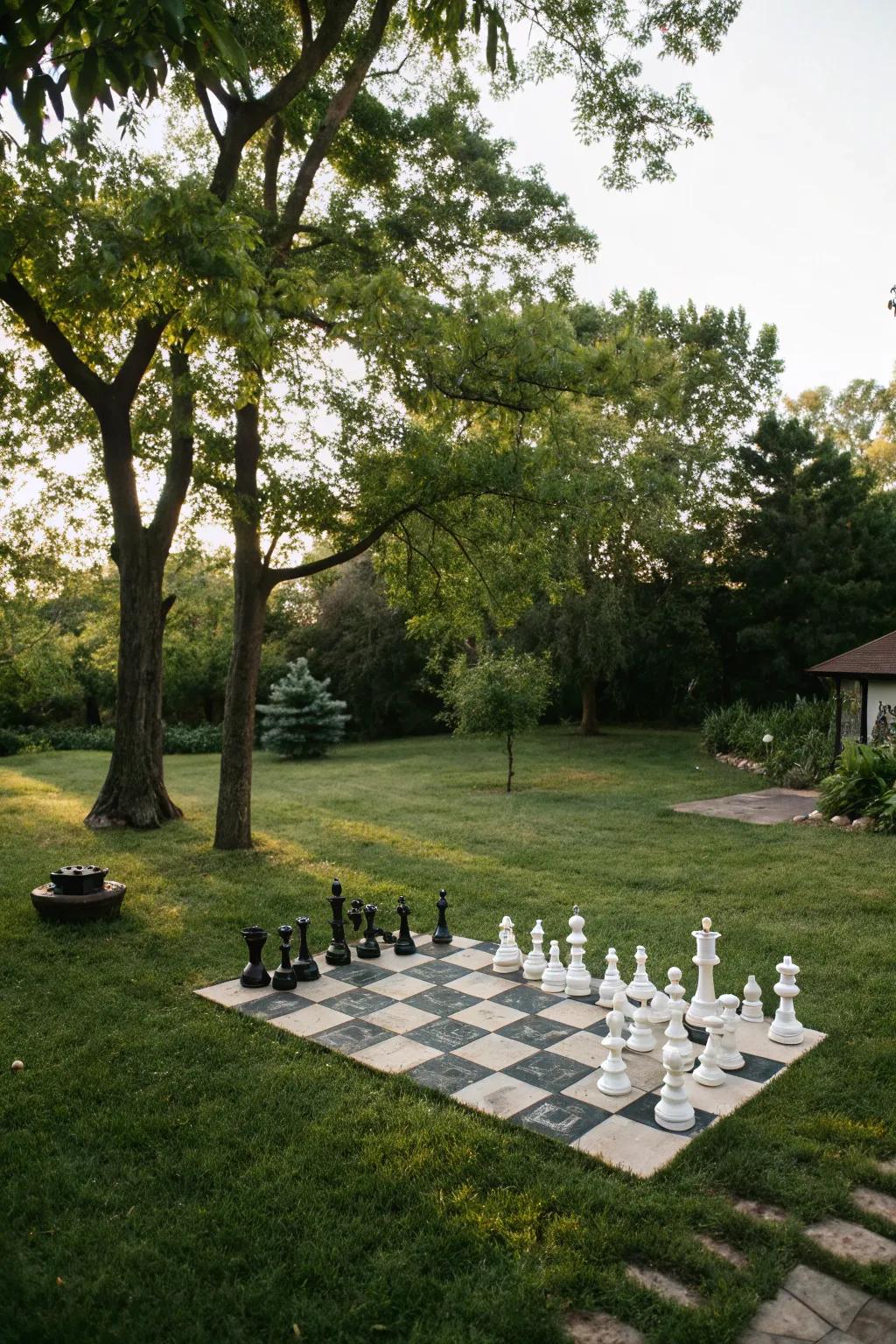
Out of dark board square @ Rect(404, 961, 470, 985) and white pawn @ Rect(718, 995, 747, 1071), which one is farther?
dark board square @ Rect(404, 961, 470, 985)

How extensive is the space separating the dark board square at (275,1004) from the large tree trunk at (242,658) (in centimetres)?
480

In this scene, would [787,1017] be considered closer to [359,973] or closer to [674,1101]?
[674,1101]

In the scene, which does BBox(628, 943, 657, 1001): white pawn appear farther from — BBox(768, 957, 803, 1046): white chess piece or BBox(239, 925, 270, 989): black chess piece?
BBox(239, 925, 270, 989): black chess piece

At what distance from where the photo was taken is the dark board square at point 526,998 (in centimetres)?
507

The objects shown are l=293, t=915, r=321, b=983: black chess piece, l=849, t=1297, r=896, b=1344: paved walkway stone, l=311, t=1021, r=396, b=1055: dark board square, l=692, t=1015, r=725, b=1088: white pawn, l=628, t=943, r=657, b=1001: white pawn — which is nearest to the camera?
l=849, t=1297, r=896, b=1344: paved walkway stone

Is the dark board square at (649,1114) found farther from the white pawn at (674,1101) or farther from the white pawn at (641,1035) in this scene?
the white pawn at (641,1035)

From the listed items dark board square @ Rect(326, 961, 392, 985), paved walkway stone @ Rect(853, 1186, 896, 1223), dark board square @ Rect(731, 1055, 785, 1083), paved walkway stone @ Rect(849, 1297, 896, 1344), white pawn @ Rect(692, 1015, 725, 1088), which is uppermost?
white pawn @ Rect(692, 1015, 725, 1088)

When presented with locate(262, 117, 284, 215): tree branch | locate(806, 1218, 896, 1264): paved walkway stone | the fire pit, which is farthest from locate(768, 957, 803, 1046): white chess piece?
locate(262, 117, 284, 215): tree branch

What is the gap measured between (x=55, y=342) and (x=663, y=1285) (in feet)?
33.6

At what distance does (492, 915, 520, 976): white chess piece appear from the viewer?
18.6 feet

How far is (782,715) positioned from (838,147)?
11535mm

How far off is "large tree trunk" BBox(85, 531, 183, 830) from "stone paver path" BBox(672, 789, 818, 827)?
24.1 feet

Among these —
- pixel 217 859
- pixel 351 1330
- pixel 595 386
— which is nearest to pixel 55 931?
pixel 217 859

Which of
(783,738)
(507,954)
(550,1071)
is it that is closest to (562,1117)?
(550,1071)
